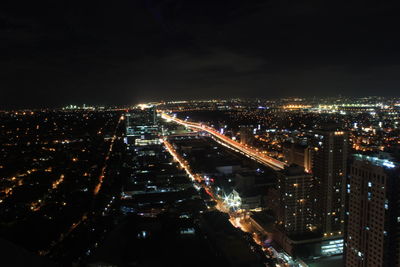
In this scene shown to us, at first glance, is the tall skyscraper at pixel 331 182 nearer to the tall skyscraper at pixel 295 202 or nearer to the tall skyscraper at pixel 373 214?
the tall skyscraper at pixel 295 202

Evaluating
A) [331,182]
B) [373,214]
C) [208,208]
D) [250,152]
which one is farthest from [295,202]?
[250,152]

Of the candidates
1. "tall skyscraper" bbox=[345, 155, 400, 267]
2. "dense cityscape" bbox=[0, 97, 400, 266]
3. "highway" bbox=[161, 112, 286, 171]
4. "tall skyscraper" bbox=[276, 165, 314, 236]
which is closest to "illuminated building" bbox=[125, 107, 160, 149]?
"highway" bbox=[161, 112, 286, 171]

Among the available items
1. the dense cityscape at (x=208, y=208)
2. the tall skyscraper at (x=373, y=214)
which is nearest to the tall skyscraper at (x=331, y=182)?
the dense cityscape at (x=208, y=208)

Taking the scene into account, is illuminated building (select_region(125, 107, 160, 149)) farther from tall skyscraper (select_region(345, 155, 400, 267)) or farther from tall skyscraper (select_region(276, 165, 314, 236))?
tall skyscraper (select_region(345, 155, 400, 267))

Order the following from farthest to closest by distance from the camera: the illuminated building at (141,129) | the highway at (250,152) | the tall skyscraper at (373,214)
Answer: the illuminated building at (141,129), the highway at (250,152), the tall skyscraper at (373,214)

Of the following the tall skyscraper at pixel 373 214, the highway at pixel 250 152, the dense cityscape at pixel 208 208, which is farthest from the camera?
the highway at pixel 250 152

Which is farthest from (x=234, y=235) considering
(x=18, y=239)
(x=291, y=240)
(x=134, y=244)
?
(x=18, y=239)

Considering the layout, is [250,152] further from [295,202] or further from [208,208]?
[295,202]
